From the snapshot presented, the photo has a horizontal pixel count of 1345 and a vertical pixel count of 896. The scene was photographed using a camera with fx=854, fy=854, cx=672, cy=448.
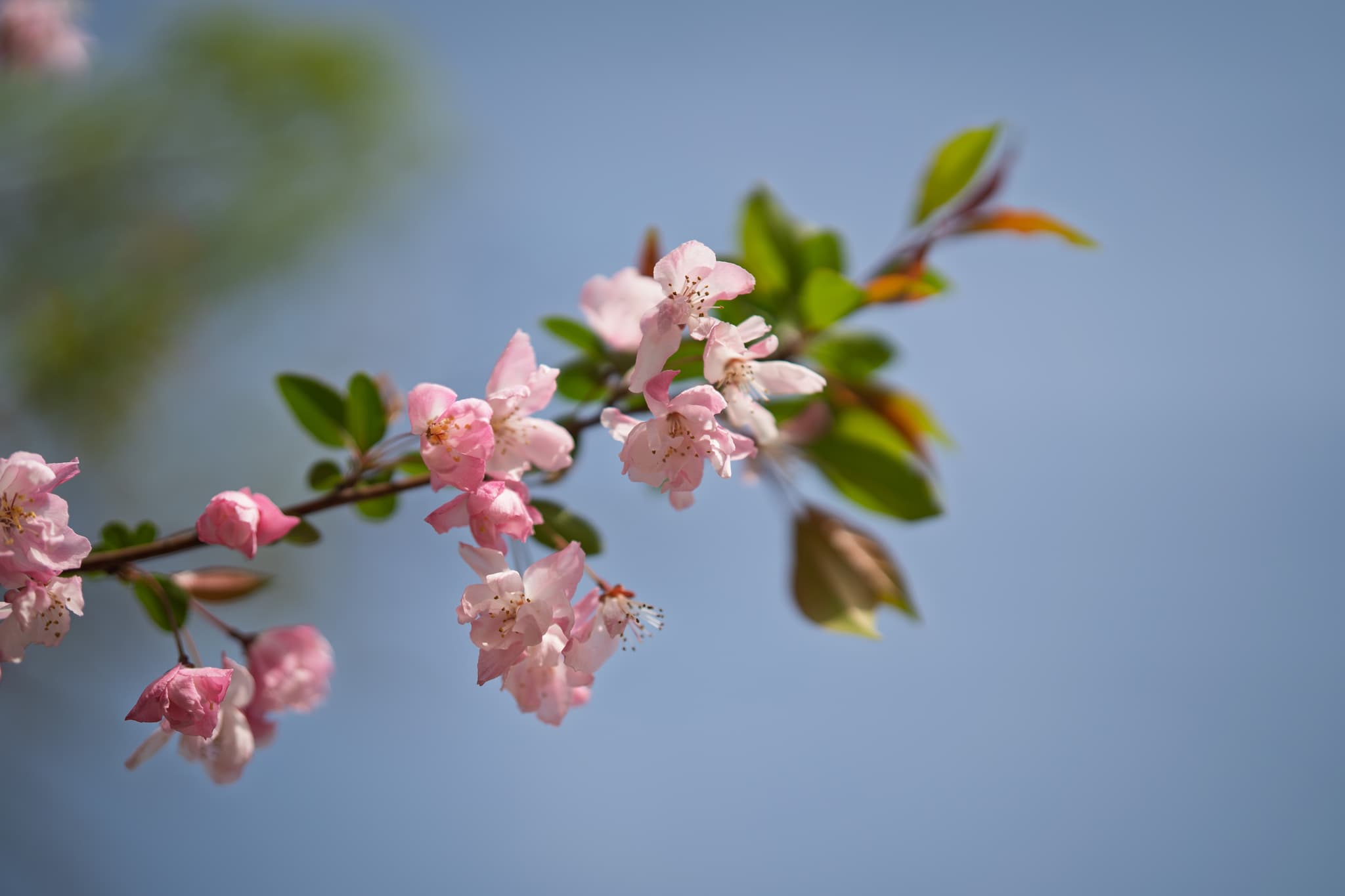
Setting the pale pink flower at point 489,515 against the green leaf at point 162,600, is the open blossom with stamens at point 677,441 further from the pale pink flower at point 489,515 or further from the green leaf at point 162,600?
the green leaf at point 162,600

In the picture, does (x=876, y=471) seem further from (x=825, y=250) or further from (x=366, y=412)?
(x=366, y=412)

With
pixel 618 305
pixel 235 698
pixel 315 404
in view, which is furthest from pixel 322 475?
pixel 618 305

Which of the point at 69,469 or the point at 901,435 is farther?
the point at 901,435

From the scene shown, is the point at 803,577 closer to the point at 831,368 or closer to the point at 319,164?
the point at 831,368

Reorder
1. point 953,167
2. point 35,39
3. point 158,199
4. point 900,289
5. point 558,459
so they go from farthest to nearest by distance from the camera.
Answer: point 158,199
point 35,39
point 953,167
point 900,289
point 558,459

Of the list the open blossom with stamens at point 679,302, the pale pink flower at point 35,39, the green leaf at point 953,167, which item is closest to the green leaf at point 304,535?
the open blossom with stamens at point 679,302

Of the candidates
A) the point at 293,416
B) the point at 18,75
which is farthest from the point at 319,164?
the point at 293,416

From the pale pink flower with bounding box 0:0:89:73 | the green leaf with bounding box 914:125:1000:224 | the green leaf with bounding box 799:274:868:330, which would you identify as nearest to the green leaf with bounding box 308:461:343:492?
the green leaf with bounding box 799:274:868:330
